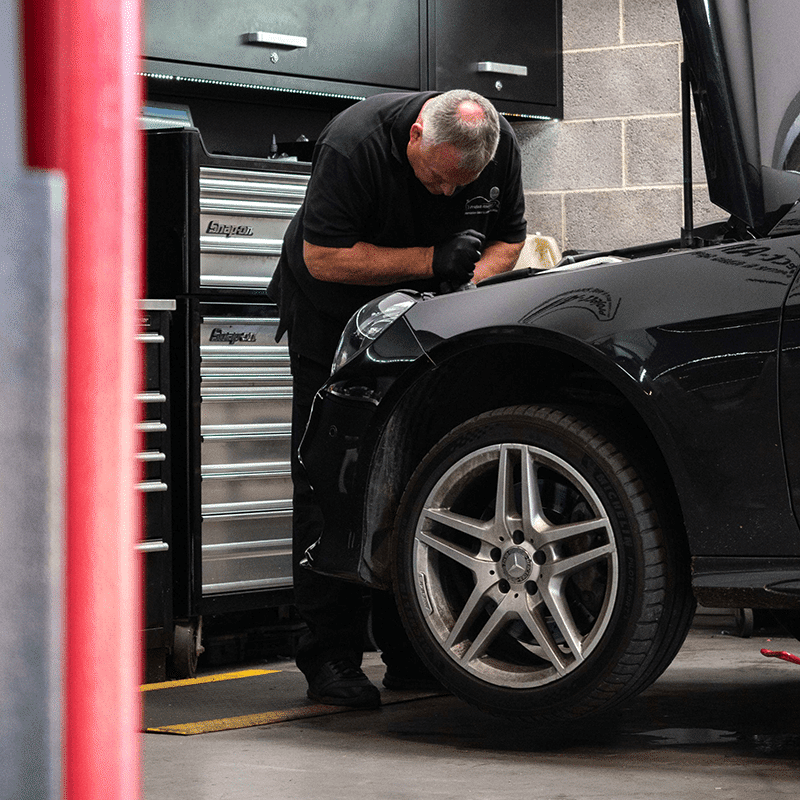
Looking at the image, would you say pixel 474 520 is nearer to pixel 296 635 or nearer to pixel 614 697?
pixel 614 697

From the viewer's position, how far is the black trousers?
132 inches

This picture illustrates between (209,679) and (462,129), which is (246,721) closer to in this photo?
(209,679)

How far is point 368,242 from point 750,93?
1.07 meters

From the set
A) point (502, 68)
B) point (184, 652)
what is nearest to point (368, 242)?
point (184, 652)

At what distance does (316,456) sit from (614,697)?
2.94 feet

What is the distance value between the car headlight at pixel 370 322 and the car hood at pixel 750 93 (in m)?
0.75

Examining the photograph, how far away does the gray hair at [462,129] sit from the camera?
10.6ft

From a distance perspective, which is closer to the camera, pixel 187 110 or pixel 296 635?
pixel 296 635

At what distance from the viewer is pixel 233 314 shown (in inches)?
165

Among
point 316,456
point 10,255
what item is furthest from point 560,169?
point 10,255

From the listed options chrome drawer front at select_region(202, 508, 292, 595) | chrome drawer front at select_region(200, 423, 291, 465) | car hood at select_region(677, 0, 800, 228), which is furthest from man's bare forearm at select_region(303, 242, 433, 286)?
chrome drawer front at select_region(202, 508, 292, 595)

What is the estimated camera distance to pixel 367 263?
10.8ft

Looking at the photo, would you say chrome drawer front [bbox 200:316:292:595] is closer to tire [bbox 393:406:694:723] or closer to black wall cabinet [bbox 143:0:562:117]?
black wall cabinet [bbox 143:0:562:117]

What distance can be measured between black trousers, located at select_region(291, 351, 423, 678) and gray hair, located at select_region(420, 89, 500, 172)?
63 cm
